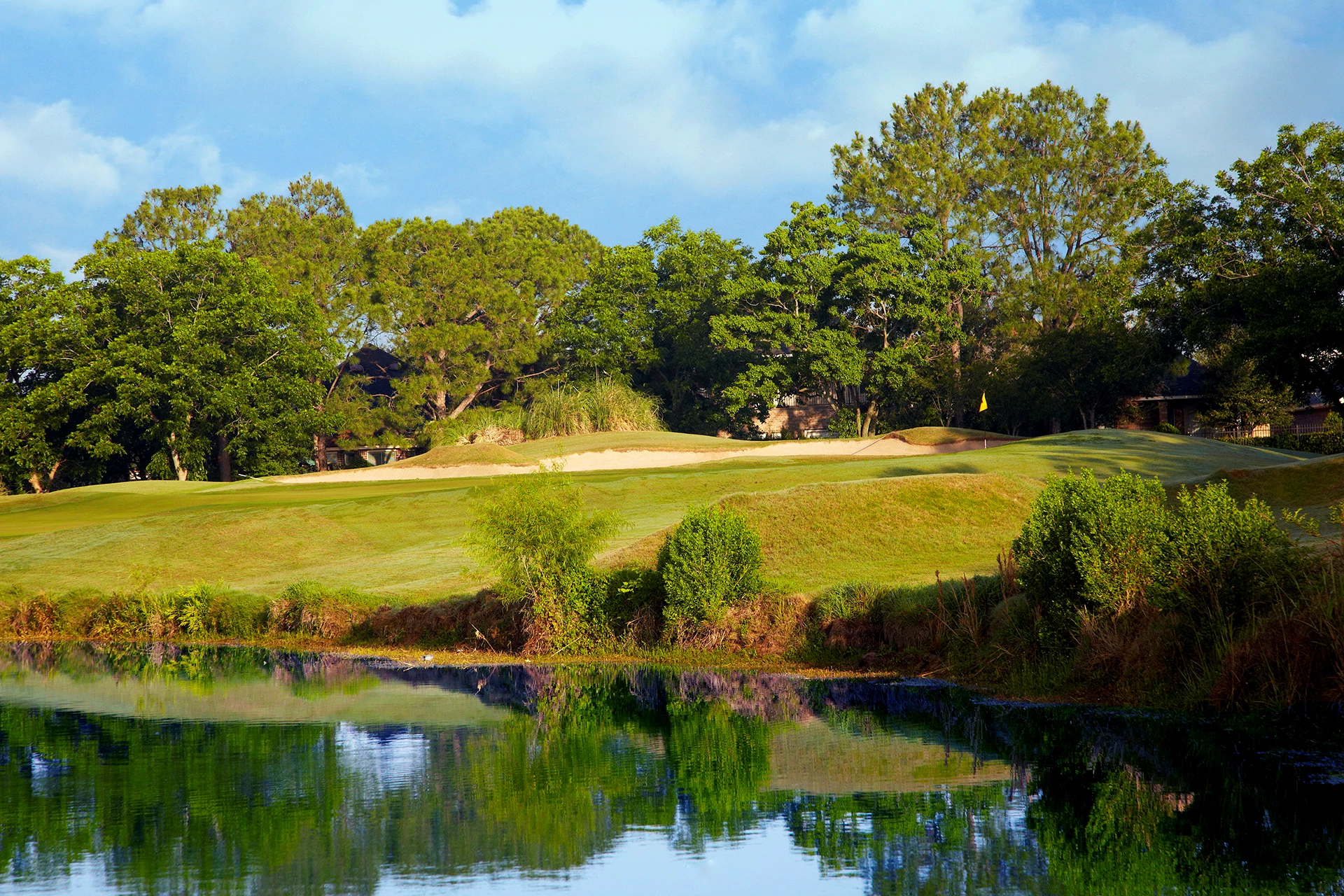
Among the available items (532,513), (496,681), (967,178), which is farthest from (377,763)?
(967,178)

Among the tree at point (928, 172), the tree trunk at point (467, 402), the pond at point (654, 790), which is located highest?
the tree at point (928, 172)

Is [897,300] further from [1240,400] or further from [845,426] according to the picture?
[1240,400]

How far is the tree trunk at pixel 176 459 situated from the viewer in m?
64.2

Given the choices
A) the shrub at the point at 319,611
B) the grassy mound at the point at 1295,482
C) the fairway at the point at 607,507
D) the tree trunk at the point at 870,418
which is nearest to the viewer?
the shrub at the point at 319,611

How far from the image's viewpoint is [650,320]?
7556cm

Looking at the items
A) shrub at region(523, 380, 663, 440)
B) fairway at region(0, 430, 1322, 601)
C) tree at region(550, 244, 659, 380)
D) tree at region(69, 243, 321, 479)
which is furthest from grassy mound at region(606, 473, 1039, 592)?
tree at region(550, 244, 659, 380)

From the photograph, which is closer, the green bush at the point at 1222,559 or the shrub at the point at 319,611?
the green bush at the point at 1222,559

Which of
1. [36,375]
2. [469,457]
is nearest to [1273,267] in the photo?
[469,457]

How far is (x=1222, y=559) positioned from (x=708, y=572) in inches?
316

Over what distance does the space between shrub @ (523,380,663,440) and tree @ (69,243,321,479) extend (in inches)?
528

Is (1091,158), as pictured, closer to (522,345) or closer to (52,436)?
(522,345)

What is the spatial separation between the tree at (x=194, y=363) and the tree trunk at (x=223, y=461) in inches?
3.3

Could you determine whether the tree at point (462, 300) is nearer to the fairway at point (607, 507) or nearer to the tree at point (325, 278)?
the tree at point (325, 278)

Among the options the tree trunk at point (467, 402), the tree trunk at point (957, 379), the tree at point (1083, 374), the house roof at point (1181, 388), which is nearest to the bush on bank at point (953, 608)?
the tree at point (1083, 374)
